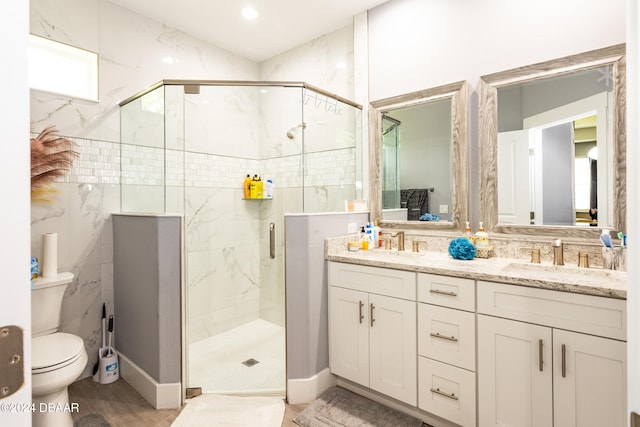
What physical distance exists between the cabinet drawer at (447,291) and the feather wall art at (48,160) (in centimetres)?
243

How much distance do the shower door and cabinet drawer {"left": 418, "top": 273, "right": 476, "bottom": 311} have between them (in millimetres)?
1028

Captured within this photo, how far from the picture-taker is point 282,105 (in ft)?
8.35

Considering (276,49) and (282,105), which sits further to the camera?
(276,49)

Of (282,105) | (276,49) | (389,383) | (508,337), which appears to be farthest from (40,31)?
(508,337)

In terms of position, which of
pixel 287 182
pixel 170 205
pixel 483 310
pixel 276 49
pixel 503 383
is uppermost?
pixel 276 49

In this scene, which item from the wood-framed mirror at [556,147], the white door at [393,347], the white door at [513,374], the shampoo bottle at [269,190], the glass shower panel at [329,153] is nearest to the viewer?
the white door at [513,374]

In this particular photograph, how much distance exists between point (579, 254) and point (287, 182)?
6.33ft

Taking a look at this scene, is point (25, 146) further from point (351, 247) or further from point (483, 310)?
point (351, 247)

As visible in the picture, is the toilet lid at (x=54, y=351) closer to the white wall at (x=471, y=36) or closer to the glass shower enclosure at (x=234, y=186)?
the glass shower enclosure at (x=234, y=186)

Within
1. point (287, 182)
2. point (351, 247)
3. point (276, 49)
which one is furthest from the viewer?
point (276, 49)

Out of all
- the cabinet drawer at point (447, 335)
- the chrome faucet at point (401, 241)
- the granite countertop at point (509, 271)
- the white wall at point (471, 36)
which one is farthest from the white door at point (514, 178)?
the cabinet drawer at point (447, 335)

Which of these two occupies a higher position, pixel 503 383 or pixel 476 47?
pixel 476 47

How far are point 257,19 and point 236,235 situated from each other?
1906 millimetres

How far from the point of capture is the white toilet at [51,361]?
66.2 inches
